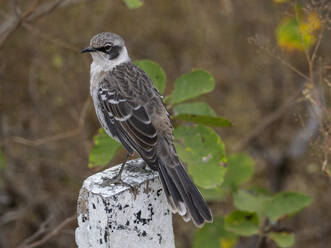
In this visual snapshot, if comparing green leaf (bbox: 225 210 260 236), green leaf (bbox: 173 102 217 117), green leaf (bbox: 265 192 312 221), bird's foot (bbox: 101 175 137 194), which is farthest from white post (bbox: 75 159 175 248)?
green leaf (bbox: 265 192 312 221)

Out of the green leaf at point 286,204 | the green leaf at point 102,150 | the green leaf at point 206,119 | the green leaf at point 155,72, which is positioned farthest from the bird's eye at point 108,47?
the green leaf at point 286,204

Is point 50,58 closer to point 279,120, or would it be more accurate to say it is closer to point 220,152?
point 279,120

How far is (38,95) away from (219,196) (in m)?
3.67

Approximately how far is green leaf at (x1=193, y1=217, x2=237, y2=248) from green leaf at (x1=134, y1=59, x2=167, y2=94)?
150 centimetres

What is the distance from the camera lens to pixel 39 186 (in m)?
6.69

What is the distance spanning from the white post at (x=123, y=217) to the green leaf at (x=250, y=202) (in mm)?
1741

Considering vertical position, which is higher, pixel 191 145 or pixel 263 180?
pixel 191 145

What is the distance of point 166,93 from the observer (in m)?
7.83

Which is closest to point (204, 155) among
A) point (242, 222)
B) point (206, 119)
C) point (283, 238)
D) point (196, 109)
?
point (206, 119)

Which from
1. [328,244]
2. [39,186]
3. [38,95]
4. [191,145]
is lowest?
[328,244]

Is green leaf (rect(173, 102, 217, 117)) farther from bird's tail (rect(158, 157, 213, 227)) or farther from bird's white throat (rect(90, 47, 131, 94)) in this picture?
bird's white throat (rect(90, 47, 131, 94))

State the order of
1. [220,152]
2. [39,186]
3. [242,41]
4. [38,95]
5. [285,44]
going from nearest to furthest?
1. [220,152]
2. [285,44]
3. [39,186]
4. [38,95]
5. [242,41]

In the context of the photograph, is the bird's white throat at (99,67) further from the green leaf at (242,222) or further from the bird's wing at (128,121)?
the green leaf at (242,222)

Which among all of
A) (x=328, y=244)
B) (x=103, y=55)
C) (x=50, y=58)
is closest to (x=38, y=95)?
(x=50, y=58)
